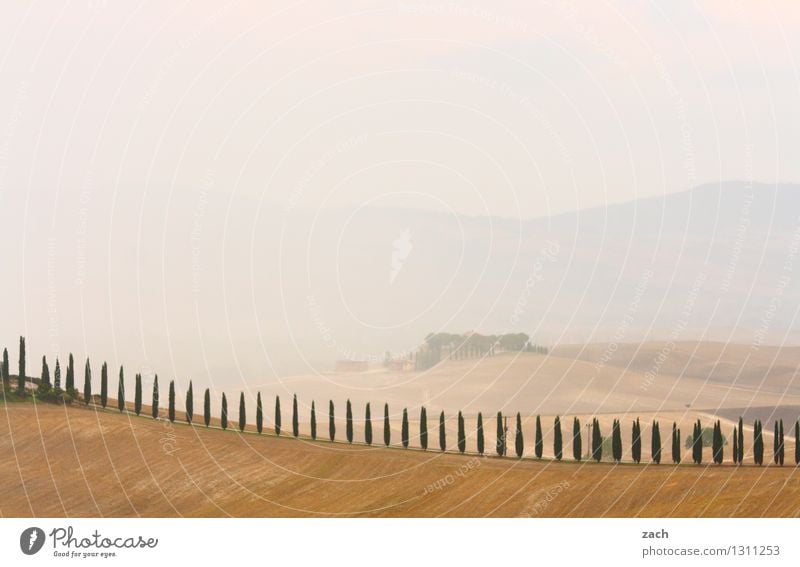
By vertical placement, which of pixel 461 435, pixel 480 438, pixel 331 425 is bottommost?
pixel 480 438

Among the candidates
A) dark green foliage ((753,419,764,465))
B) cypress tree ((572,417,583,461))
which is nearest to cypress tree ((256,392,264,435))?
cypress tree ((572,417,583,461))

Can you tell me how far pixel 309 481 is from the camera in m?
53.9

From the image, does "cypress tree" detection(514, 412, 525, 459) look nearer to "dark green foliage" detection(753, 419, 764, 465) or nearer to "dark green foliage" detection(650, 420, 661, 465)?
"dark green foliage" detection(650, 420, 661, 465)

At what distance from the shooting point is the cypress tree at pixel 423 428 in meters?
58.8

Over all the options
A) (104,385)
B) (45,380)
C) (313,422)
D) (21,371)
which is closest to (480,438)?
(313,422)

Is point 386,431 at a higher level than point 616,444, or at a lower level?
higher

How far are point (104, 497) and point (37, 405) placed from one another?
10.7 metres

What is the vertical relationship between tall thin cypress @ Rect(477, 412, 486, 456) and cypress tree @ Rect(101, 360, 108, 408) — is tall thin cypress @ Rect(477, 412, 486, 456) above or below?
below

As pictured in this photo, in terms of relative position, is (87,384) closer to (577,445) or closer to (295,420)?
(295,420)

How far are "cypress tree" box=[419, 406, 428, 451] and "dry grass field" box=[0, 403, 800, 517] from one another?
1102mm

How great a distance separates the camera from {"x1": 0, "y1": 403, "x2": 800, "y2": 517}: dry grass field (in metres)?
51.2

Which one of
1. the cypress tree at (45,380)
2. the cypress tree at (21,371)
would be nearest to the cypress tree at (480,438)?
the cypress tree at (45,380)

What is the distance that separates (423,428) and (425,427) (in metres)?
0.15

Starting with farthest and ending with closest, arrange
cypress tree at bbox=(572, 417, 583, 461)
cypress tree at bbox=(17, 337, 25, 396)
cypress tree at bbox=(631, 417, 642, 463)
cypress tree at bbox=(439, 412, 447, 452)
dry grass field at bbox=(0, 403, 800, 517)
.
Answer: cypress tree at bbox=(17, 337, 25, 396) < cypress tree at bbox=(439, 412, 447, 452) < cypress tree at bbox=(631, 417, 642, 463) < cypress tree at bbox=(572, 417, 583, 461) < dry grass field at bbox=(0, 403, 800, 517)
